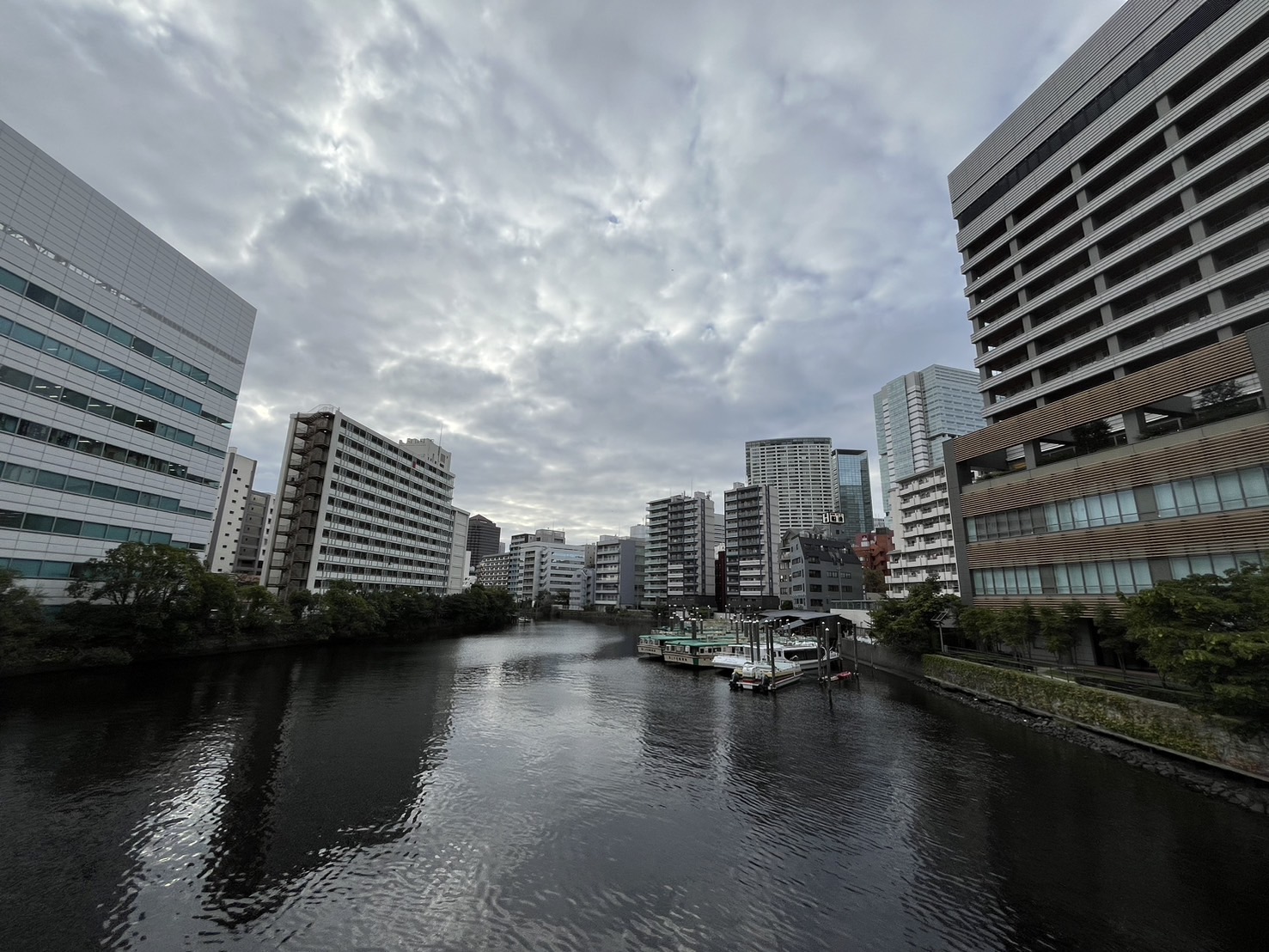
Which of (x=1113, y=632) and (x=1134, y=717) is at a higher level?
(x=1113, y=632)

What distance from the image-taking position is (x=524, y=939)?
1283cm

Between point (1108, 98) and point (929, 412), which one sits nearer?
point (1108, 98)

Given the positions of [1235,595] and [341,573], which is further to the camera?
[341,573]

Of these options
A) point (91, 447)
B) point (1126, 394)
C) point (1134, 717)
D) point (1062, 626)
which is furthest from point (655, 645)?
point (91, 447)

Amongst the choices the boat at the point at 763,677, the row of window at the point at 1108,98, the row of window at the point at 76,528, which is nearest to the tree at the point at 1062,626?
the boat at the point at 763,677

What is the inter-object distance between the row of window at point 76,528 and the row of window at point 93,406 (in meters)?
9.76

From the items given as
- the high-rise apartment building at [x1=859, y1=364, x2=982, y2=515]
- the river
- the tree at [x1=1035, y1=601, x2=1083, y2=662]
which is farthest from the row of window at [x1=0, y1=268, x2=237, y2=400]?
the high-rise apartment building at [x1=859, y1=364, x2=982, y2=515]

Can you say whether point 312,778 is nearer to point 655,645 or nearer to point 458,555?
point 655,645

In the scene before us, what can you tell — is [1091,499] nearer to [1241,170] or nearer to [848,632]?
[1241,170]

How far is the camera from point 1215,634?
66.1 feet

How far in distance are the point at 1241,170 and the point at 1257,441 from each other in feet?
70.0

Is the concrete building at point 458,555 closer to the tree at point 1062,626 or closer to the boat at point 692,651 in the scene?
the boat at point 692,651

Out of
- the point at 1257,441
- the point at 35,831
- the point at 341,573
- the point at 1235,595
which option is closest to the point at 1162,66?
the point at 1257,441

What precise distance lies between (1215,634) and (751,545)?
12375cm
